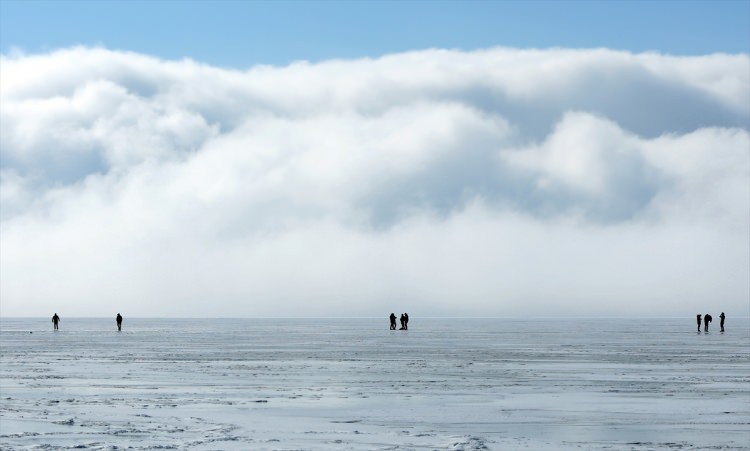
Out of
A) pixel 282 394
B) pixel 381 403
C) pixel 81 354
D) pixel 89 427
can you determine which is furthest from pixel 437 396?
pixel 81 354

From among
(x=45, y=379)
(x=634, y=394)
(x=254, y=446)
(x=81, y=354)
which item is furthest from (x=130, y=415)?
(x=81, y=354)

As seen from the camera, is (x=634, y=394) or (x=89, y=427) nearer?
(x=89, y=427)

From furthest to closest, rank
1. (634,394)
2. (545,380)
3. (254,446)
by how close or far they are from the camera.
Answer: (545,380), (634,394), (254,446)

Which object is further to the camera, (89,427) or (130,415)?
(130,415)

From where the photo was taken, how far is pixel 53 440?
18.5 m

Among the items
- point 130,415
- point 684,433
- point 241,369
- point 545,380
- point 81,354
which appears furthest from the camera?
point 81,354

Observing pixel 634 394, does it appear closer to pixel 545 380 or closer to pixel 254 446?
pixel 545 380

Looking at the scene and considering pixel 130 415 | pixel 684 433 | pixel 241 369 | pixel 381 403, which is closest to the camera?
pixel 684 433

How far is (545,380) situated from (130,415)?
1341 cm

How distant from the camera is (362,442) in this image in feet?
61.0

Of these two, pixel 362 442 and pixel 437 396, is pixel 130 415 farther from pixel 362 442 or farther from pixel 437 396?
pixel 437 396

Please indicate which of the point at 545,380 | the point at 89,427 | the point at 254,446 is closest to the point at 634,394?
the point at 545,380

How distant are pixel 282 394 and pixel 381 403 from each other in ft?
10.6

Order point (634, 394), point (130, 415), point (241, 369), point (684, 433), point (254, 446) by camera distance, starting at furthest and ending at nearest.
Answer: point (241, 369), point (634, 394), point (130, 415), point (684, 433), point (254, 446)
